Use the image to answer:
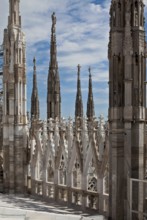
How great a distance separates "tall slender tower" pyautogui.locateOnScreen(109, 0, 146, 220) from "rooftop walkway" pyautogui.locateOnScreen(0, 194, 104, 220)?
123cm

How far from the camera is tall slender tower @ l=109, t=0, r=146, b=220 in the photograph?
10.2 meters

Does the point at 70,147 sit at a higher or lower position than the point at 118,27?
lower

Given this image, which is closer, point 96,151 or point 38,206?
point 96,151

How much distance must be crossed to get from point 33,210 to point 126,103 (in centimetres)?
502

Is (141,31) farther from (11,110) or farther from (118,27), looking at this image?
(11,110)

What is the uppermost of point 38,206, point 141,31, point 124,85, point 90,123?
point 141,31

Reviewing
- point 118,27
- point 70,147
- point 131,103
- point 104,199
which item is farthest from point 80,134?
point 118,27

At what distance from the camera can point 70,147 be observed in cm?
1338

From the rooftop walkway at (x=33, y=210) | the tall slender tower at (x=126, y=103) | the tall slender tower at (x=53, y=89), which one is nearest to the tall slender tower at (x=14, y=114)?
the rooftop walkway at (x=33, y=210)

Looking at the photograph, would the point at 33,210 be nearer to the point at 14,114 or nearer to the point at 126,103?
the point at 14,114

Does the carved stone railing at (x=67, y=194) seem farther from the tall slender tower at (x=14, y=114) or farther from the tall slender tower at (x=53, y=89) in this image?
the tall slender tower at (x=53, y=89)

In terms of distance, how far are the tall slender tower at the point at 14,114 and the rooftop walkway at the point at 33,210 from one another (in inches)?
38.2

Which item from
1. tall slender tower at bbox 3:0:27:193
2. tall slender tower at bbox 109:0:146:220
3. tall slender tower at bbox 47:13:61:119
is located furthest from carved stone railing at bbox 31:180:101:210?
tall slender tower at bbox 47:13:61:119

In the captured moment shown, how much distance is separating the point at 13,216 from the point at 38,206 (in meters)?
2.83
